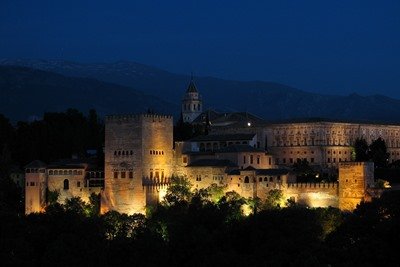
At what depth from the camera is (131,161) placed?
69.4 metres

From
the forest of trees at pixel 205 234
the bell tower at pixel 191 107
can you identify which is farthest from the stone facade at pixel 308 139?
the bell tower at pixel 191 107

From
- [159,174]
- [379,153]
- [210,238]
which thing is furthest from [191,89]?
[210,238]

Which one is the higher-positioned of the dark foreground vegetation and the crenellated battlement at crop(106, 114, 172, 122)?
the crenellated battlement at crop(106, 114, 172, 122)

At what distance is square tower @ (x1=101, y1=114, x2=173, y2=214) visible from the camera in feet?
226

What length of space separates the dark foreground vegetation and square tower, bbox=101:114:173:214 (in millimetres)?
4513

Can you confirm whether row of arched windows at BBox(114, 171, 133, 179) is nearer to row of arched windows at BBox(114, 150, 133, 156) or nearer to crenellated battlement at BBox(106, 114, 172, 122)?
row of arched windows at BBox(114, 150, 133, 156)

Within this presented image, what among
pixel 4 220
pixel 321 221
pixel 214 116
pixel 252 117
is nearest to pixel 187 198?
pixel 321 221

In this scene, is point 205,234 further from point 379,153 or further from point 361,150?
point 361,150

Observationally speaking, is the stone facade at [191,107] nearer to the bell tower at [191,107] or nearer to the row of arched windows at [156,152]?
the bell tower at [191,107]

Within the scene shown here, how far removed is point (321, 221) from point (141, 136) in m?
17.7

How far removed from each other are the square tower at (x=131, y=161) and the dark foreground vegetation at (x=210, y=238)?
14.8ft

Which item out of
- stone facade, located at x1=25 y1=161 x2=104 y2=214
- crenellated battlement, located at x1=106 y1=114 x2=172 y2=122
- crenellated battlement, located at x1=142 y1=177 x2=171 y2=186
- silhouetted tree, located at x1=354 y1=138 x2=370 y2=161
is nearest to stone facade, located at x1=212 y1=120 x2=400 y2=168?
silhouetted tree, located at x1=354 y1=138 x2=370 y2=161

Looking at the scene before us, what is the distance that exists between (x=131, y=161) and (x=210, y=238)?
1778 centimetres

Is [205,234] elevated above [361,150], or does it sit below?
below
